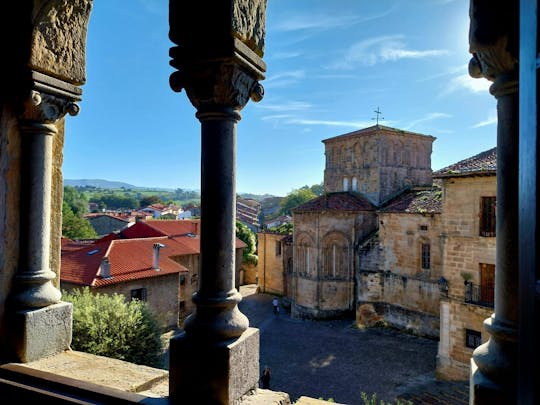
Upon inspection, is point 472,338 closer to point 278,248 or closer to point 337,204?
point 337,204

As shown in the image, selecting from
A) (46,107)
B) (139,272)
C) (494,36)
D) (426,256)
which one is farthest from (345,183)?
(494,36)

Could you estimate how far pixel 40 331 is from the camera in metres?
2.82

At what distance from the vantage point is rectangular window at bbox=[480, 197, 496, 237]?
12109mm

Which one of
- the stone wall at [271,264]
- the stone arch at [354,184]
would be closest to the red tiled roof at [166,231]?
the stone wall at [271,264]

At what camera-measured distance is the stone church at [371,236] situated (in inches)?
724

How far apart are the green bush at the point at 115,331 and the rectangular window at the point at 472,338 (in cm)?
1011

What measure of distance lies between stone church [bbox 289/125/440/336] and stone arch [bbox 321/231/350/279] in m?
0.06

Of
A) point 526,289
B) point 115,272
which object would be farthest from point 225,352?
point 115,272

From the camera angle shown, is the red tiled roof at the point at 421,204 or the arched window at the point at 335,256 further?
the arched window at the point at 335,256

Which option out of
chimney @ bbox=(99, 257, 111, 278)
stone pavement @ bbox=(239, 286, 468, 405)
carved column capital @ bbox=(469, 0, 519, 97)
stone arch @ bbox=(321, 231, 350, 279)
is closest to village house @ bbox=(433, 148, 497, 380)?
stone pavement @ bbox=(239, 286, 468, 405)

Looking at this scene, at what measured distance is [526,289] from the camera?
1239 millimetres

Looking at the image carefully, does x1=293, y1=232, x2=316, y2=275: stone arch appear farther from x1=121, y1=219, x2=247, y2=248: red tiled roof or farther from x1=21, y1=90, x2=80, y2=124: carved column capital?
x1=21, y1=90, x2=80, y2=124: carved column capital

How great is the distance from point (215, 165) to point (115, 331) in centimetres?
→ 711

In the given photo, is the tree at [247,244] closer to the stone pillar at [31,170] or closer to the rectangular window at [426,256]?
the rectangular window at [426,256]
